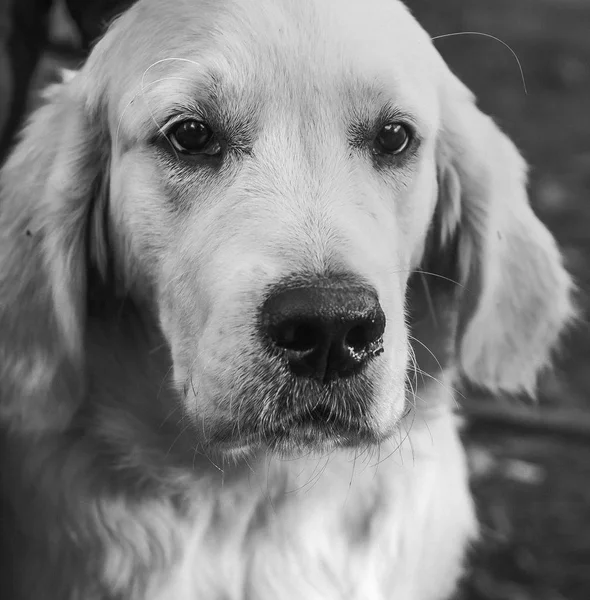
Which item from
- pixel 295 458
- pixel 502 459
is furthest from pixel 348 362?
pixel 502 459

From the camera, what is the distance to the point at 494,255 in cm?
208

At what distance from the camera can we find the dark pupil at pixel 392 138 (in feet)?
6.00

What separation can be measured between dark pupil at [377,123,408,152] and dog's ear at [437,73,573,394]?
0.17 metres

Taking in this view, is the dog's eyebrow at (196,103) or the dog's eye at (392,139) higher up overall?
the dog's eyebrow at (196,103)

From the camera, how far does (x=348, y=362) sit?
160 centimetres

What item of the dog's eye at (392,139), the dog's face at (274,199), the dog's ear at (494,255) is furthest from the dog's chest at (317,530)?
the dog's eye at (392,139)

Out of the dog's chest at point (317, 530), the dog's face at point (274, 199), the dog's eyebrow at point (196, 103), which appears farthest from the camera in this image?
the dog's chest at point (317, 530)

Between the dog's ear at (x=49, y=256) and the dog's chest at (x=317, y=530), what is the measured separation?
1.40 feet

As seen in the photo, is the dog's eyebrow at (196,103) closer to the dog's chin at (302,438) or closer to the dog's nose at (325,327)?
the dog's nose at (325,327)

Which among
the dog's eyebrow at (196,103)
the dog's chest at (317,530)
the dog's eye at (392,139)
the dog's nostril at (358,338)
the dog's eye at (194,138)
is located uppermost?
the dog's eyebrow at (196,103)

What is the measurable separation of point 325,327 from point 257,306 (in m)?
0.14

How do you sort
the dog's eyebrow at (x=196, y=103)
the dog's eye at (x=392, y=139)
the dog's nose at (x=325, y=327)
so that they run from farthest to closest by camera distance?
the dog's eye at (x=392, y=139) < the dog's eyebrow at (x=196, y=103) < the dog's nose at (x=325, y=327)

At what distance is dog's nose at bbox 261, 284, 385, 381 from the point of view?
1512 mm

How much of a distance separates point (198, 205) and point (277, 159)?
0.19 m
